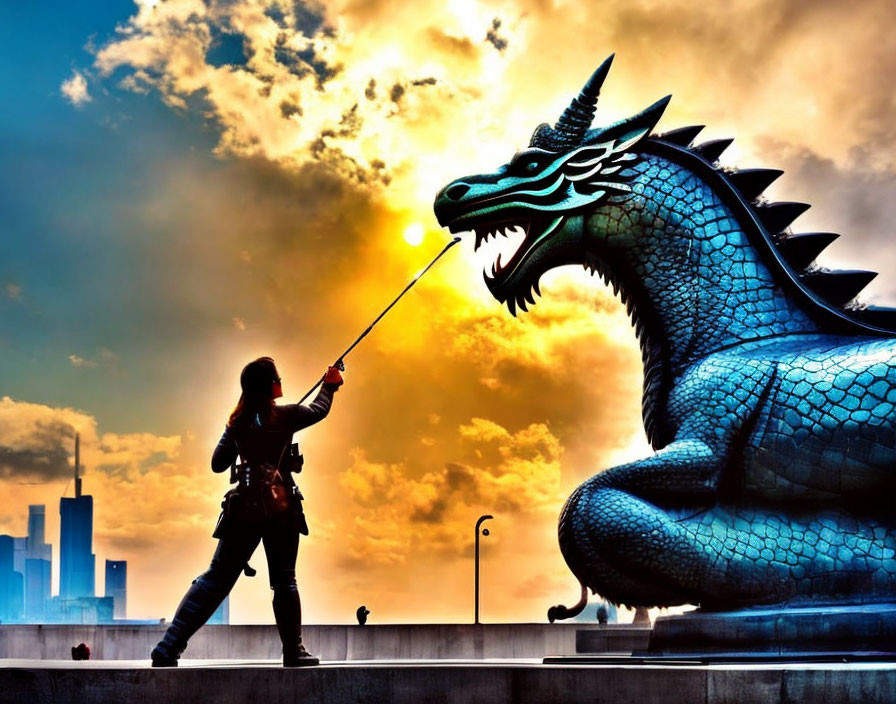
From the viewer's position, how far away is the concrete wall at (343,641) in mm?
16531

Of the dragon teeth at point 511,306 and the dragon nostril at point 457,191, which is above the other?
the dragon nostril at point 457,191

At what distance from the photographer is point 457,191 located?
11.0 meters

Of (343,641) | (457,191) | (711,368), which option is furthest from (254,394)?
(343,641)

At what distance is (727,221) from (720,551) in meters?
2.79

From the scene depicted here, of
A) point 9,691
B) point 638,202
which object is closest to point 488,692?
point 9,691

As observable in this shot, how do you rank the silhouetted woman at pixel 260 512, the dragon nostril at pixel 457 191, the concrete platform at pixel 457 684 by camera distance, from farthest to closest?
the dragon nostril at pixel 457 191, the silhouetted woman at pixel 260 512, the concrete platform at pixel 457 684

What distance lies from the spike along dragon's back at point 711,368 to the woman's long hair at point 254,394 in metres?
2.83

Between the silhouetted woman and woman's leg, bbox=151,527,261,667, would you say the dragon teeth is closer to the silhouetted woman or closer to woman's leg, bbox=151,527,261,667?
the silhouetted woman

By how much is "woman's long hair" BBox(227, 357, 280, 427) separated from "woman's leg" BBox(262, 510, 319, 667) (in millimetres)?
711

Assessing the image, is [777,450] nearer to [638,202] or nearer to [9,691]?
[638,202]

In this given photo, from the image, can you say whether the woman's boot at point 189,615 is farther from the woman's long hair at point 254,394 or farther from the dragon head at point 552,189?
the dragon head at point 552,189

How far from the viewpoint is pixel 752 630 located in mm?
9172

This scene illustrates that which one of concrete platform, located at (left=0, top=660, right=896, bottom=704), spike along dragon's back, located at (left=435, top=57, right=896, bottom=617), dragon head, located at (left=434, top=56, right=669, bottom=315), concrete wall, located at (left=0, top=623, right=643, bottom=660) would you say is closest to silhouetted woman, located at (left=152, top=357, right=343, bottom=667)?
concrete platform, located at (left=0, top=660, right=896, bottom=704)

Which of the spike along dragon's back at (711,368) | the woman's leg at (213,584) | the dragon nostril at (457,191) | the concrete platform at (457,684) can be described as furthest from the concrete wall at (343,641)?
the concrete platform at (457,684)
